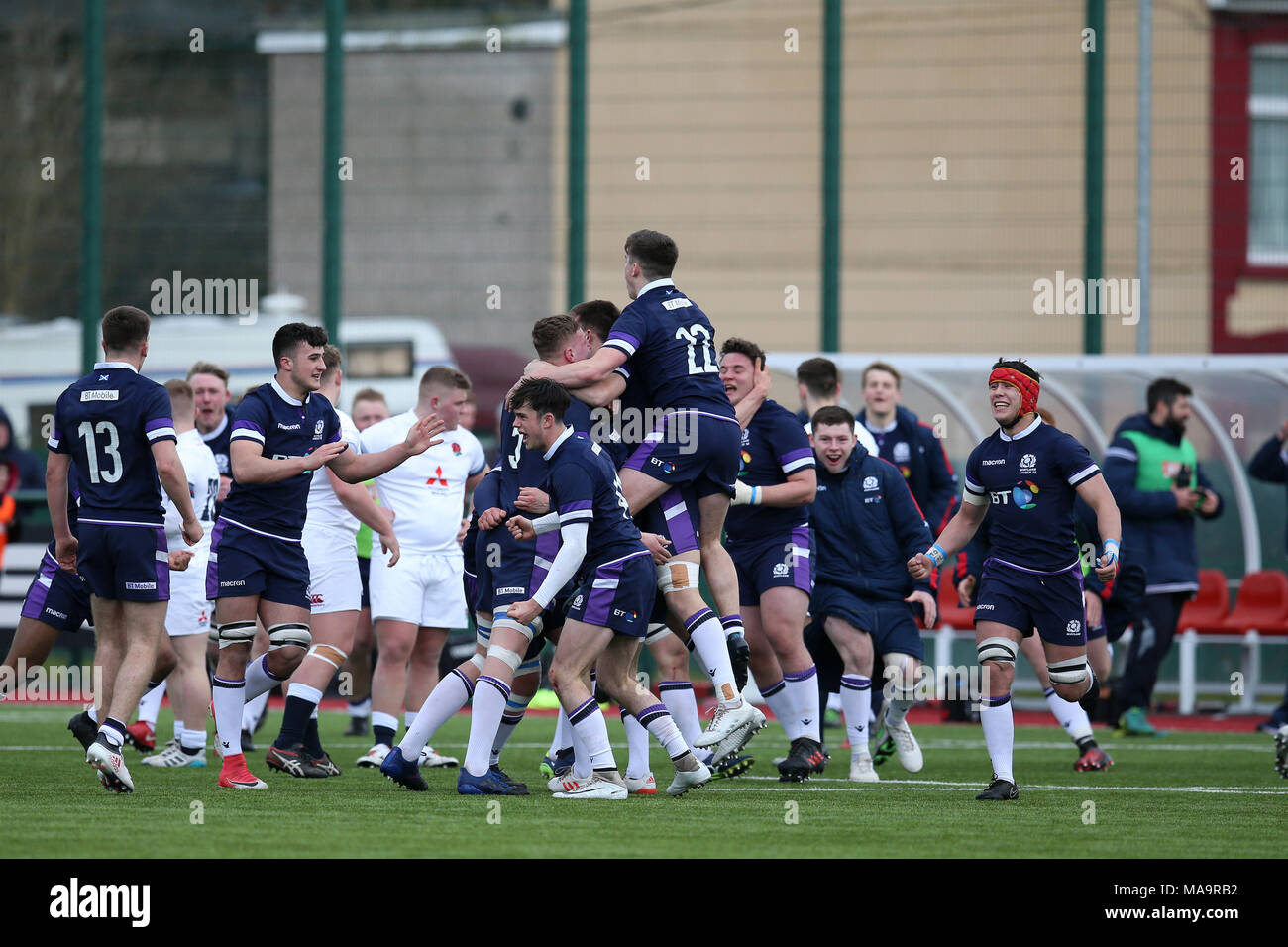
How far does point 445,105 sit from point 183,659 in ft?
29.3

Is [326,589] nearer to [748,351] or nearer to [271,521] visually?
[271,521]

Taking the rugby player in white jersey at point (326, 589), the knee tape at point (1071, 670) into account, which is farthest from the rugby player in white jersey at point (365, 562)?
the knee tape at point (1071, 670)

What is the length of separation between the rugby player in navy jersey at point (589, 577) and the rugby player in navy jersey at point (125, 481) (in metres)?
1.62

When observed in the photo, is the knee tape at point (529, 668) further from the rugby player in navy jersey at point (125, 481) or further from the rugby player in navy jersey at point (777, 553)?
the rugby player in navy jersey at point (125, 481)

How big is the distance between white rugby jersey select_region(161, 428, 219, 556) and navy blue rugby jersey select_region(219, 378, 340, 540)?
1.43 m

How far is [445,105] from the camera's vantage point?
17.9 metres

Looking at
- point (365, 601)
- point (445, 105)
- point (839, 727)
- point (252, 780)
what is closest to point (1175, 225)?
point (839, 727)

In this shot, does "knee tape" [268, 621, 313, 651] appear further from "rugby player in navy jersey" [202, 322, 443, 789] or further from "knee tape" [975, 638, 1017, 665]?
"knee tape" [975, 638, 1017, 665]

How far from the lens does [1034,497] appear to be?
876 cm

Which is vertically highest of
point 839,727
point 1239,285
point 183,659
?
point 1239,285

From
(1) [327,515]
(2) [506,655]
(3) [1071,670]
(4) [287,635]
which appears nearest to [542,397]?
(2) [506,655]

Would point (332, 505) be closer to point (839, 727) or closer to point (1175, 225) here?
point (839, 727)

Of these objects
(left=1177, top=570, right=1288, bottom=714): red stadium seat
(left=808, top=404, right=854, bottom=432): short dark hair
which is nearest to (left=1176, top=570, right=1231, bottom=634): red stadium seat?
(left=1177, top=570, right=1288, bottom=714): red stadium seat

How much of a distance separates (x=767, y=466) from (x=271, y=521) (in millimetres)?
2654
